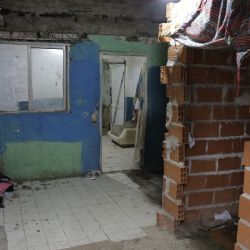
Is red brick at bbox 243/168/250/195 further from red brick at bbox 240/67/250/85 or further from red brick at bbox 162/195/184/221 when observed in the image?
red brick at bbox 240/67/250/85

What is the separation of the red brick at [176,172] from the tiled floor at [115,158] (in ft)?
8.02

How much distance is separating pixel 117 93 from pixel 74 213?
16.8ft

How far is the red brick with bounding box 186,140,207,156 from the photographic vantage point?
2818 millimetres

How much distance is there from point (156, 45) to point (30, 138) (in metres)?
2.42

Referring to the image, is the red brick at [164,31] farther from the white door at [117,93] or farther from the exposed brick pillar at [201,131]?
the white door at [117,93]

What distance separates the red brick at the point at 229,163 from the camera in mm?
2936

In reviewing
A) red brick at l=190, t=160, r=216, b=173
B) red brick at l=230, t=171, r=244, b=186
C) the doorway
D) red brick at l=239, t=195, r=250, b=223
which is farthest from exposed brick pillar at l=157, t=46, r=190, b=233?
the doorway

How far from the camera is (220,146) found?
2898 millimetres

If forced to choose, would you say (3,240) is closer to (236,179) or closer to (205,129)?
(205,129)

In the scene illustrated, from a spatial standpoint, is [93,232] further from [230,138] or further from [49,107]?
[49,107]

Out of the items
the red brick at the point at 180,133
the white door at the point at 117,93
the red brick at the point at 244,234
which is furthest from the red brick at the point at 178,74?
the white door at the point at 117,93

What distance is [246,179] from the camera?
1.88 meters

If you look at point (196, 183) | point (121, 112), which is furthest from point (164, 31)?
point (121, 112)

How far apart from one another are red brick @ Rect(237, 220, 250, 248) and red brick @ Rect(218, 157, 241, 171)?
101cm
